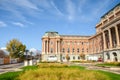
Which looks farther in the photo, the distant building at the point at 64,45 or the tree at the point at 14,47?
the distant building at the point at 64,45

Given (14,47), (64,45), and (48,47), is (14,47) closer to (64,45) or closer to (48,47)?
(48,47)

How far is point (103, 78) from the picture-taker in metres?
9.32

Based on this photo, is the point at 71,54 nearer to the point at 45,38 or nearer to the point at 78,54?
the point at 78,54

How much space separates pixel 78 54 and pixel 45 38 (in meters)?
19.3

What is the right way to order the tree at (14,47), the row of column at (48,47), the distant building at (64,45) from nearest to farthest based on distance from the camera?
the tree at (14,47)
the row of column at (48,47)
the distant building at (64,45)

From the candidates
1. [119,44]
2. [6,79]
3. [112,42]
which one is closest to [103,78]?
[6,79]

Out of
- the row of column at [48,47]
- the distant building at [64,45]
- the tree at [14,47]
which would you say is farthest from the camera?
the distant building at [64,45]

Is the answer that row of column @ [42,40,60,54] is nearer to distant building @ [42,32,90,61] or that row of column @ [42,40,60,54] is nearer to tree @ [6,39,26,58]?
distant building @ [42,32,90,61]

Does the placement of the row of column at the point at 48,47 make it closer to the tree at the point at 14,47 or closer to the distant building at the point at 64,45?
the distant building at the point at 64,45

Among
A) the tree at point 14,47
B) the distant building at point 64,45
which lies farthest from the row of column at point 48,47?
the tree at point 14,47

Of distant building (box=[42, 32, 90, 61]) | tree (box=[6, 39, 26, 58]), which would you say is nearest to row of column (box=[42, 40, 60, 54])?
distant building (box=[42, 32, 90, 61])

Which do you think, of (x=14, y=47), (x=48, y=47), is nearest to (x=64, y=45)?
(x=48, y=47)

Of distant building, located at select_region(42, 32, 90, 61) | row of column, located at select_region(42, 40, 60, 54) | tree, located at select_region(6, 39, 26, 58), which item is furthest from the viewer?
distant building, located at select_region(42, 32, 90, 61)

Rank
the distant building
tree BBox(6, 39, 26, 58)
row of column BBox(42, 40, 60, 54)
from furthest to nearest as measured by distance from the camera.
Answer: the distant building → row of column BBox(42, 40, 60, 54) → tree BBox(6, 39, 26, 58)
